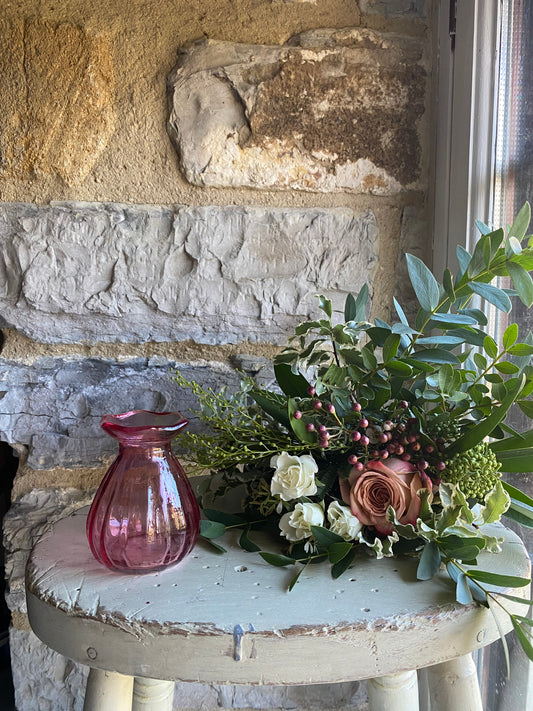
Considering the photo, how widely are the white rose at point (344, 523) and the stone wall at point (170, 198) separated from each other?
34 cm

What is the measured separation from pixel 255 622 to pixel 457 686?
0.26m

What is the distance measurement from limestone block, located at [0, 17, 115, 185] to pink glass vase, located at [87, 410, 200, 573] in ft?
1.45

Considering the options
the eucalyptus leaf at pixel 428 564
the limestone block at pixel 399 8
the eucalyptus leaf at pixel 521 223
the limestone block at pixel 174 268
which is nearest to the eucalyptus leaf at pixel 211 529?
the eucalyptus leaf at pixel 428 564

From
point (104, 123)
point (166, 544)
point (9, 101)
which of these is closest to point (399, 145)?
point (104, 123)

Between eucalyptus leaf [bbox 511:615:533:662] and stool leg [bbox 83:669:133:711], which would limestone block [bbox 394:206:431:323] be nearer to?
eucalyptus leaf [bbox 511:615:533:662]

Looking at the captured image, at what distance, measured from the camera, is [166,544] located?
0.62 meters

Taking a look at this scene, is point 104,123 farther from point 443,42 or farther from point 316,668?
point 316,668

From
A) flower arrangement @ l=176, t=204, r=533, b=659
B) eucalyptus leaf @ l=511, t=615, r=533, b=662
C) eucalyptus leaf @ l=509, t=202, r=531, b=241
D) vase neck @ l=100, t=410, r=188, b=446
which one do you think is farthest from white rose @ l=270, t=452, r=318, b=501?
eucalyptus leaf @ l=509, t=202, r=531, b=241

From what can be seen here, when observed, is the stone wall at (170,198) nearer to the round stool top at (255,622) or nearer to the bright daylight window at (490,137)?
the bright daylight window at (490,137)

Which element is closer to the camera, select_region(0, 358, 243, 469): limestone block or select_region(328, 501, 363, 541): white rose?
select_region(328, 501, 363, 541): white rose

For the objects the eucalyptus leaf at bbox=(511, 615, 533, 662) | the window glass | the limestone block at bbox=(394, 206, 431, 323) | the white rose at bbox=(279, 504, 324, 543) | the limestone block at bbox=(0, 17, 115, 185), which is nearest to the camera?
the eucalyptus leaf at bbox=(511, 615, 533, 662)

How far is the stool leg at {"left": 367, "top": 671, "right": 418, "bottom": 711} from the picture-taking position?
25.0 inches

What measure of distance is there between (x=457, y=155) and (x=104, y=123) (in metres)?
0.50

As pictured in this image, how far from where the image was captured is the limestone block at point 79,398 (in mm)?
920
